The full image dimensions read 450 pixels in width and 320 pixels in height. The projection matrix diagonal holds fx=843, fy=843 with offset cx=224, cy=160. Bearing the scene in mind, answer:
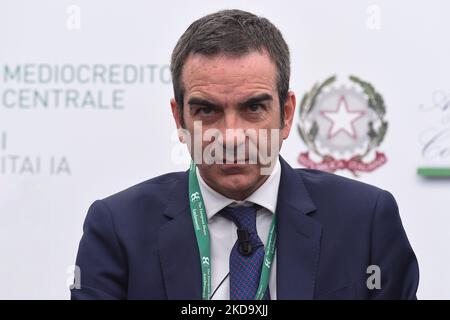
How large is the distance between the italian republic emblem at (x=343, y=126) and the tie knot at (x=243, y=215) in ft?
4.92

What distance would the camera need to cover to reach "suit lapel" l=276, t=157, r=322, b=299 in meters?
1.78

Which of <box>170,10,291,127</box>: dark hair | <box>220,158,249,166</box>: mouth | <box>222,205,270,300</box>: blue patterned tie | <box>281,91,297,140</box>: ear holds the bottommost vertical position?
<box>222,205,270,300</box>: blue patterned tie

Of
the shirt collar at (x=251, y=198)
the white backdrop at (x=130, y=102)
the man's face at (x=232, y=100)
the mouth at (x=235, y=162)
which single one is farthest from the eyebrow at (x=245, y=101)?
the white backdrop at (x=130, y=102)

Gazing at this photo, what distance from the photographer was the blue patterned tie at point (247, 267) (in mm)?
1776

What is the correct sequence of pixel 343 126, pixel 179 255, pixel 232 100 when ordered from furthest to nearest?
pixel 343 126
pixel 179 255
pixel 232 100

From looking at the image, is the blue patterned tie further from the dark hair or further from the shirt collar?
the dark hair

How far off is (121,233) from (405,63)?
185 centimetres

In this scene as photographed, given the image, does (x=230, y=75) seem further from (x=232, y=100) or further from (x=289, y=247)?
(x=289, y=247)

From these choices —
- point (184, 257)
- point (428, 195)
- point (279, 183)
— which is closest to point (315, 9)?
point (428, 195)

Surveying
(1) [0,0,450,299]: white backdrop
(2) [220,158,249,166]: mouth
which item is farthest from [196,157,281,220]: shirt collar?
(1) [0,0,450,299]: white backdrop

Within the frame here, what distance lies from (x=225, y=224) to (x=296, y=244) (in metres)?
0.17

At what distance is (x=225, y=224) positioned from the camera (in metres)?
1.89

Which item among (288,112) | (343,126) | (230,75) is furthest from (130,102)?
(230,75)

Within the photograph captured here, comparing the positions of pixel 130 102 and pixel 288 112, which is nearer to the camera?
pixel 288 112
